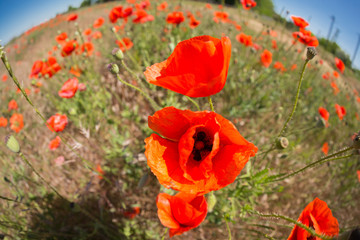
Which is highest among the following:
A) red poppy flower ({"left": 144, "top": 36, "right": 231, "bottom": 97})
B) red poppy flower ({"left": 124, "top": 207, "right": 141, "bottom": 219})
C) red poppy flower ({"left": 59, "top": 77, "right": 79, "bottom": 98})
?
red poppy flower ({"left": 59, "top": 77, "right": 79, "bottom": 98})

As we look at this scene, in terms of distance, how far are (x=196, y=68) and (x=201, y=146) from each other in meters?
0.39

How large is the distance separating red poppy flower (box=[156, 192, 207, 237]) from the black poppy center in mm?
202

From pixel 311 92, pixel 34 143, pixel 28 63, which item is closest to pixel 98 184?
pixel 34 143

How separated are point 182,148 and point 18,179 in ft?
9.74

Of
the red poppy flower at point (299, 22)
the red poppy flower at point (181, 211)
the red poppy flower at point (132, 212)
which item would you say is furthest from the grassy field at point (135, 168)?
the red poppy flower at point (299, 22)

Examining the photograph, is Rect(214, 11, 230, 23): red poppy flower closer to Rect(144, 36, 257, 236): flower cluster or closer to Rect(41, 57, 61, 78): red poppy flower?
Rect(41, 57, 61, 78): red poppy flower

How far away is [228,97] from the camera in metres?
3.58

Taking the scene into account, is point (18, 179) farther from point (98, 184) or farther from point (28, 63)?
point (28, 63)

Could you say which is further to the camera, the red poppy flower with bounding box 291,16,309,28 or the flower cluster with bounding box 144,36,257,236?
the red poppy flower with bounding box 291,16,309,28

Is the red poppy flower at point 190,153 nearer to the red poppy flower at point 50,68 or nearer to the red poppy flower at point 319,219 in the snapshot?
the red poppy flower at point 319,219

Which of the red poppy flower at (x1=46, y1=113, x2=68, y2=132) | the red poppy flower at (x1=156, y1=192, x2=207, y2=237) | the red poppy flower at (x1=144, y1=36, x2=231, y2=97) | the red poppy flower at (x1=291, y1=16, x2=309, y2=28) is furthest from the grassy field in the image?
the red poppy flower at (x1=291, y1=16, x2=309, y2=28)

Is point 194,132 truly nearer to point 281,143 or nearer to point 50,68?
point 281,143

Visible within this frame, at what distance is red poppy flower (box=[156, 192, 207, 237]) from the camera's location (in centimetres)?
99

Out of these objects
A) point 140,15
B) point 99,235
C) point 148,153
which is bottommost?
point 99,235
